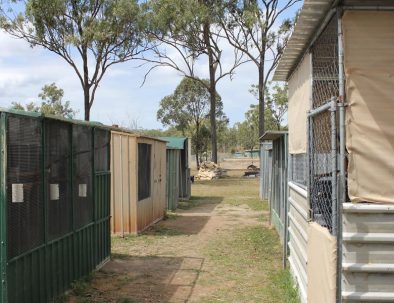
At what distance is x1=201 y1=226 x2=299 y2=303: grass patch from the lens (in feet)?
23.2

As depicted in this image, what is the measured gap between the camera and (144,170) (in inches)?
510

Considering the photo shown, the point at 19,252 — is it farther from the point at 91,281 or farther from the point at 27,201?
the point at 91,281

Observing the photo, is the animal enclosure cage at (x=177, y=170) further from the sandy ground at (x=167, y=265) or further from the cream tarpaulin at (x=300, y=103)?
the cream tarpaulin at (x=300, y=103)

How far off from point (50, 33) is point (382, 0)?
26.4 meters

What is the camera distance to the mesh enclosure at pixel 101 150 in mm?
8430

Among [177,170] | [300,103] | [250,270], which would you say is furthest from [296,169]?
[177,170]

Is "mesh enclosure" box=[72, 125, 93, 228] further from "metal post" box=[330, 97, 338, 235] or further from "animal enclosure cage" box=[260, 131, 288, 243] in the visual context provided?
"metal post" box=[330, 97, 338, 235]

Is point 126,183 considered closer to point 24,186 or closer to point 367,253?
point 24,186

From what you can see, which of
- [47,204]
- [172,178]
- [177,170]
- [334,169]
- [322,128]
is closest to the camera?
[334,169]

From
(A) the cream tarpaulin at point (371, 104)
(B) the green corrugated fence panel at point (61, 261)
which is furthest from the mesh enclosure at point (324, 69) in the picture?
(B) the green corrugated fence panel at point (61, 261)

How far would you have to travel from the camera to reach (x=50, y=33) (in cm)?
2833

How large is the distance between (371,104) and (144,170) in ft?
30.3

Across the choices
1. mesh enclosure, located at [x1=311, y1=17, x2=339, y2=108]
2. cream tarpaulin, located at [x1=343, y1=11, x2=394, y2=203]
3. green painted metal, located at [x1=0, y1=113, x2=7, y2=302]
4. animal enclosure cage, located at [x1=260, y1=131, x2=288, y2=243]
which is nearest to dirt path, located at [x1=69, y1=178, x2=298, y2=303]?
animal enclosure cage, located at [x1=260, y1=131, x2=288, y2=243]

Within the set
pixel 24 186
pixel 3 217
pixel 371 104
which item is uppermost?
pixel 371 104
